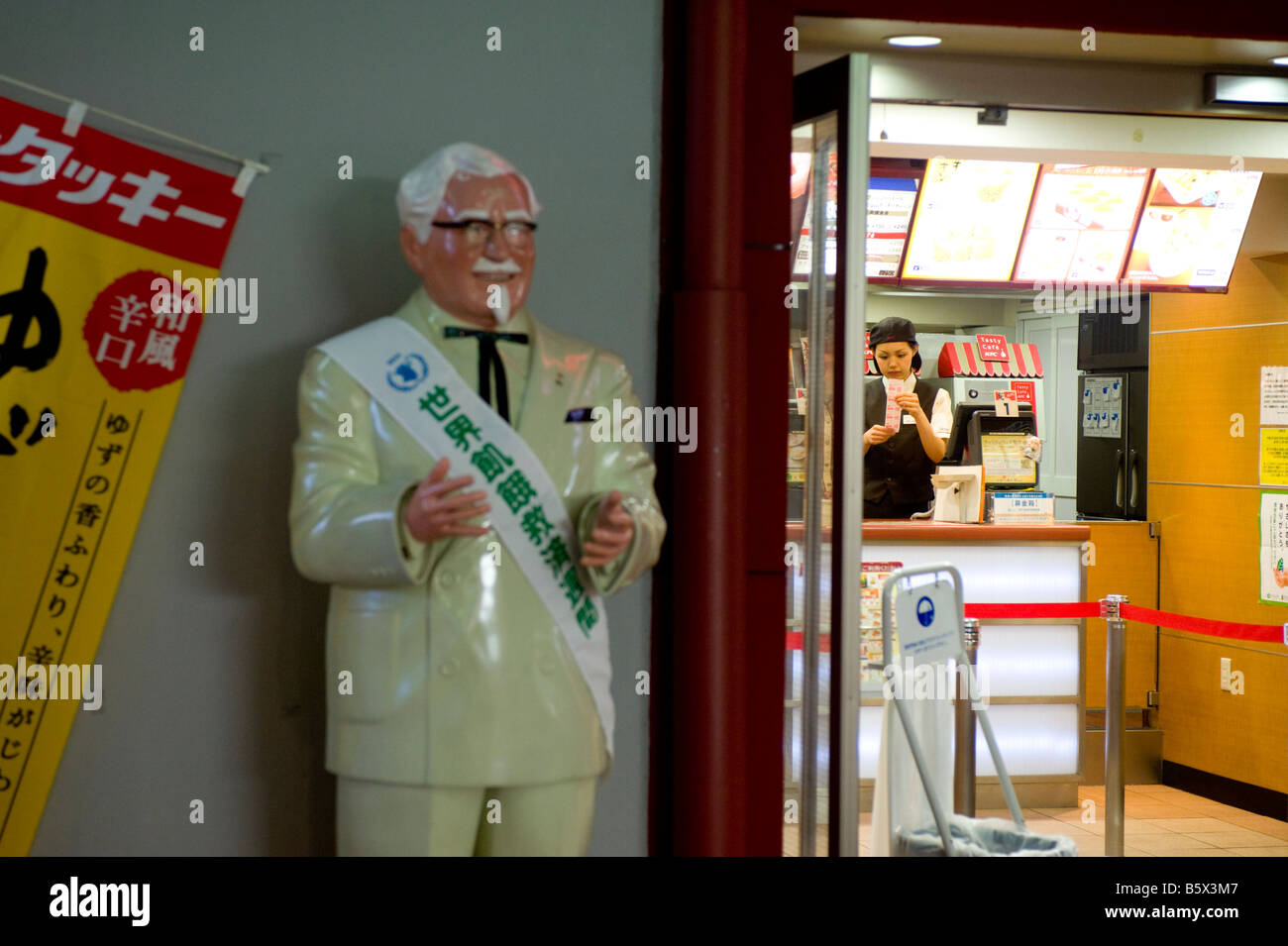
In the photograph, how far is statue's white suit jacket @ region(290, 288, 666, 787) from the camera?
7.50ft

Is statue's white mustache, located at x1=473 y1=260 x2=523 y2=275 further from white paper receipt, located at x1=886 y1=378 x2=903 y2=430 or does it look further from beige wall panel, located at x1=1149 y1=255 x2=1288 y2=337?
beige wall panel, located at x1=1149 y1=255 x2=1288 y2=337

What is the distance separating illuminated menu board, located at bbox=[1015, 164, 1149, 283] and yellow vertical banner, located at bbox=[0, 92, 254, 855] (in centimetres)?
394

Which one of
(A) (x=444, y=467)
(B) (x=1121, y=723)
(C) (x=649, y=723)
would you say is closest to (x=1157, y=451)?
(B) (x=1121, y=723)

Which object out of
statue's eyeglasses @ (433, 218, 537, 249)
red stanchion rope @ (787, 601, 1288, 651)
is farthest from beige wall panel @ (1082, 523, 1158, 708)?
statue's eyeglasses @ (433, 218, 537, 249)

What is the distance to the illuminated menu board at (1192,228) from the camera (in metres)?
5.54

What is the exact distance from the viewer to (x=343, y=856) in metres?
2.38

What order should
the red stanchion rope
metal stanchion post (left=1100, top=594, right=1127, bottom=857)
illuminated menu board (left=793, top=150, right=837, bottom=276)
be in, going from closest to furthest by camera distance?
illuminated menu board (left=793, top=150, right=837, bottom=276)
metal stanchion post (left=1100, top=594, right=1127, bottom=857)
the red stanchion rope

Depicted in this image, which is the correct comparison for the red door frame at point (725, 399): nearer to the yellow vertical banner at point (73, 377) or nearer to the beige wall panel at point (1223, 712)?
the yellow vertical banner at point (73, 377)

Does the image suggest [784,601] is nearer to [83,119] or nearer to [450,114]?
[450,114]

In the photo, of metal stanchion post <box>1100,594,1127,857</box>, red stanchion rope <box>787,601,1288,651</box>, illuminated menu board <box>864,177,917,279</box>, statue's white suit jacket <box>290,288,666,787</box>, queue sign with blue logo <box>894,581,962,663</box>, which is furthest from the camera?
Result: illuminated menu board <box>864,177,917,279</box>

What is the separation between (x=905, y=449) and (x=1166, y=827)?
199cm

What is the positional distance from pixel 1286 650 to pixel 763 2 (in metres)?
3.90

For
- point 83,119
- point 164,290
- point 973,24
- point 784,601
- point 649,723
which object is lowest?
point 649,723

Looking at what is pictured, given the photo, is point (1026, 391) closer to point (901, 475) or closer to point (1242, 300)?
point (901, 475)
